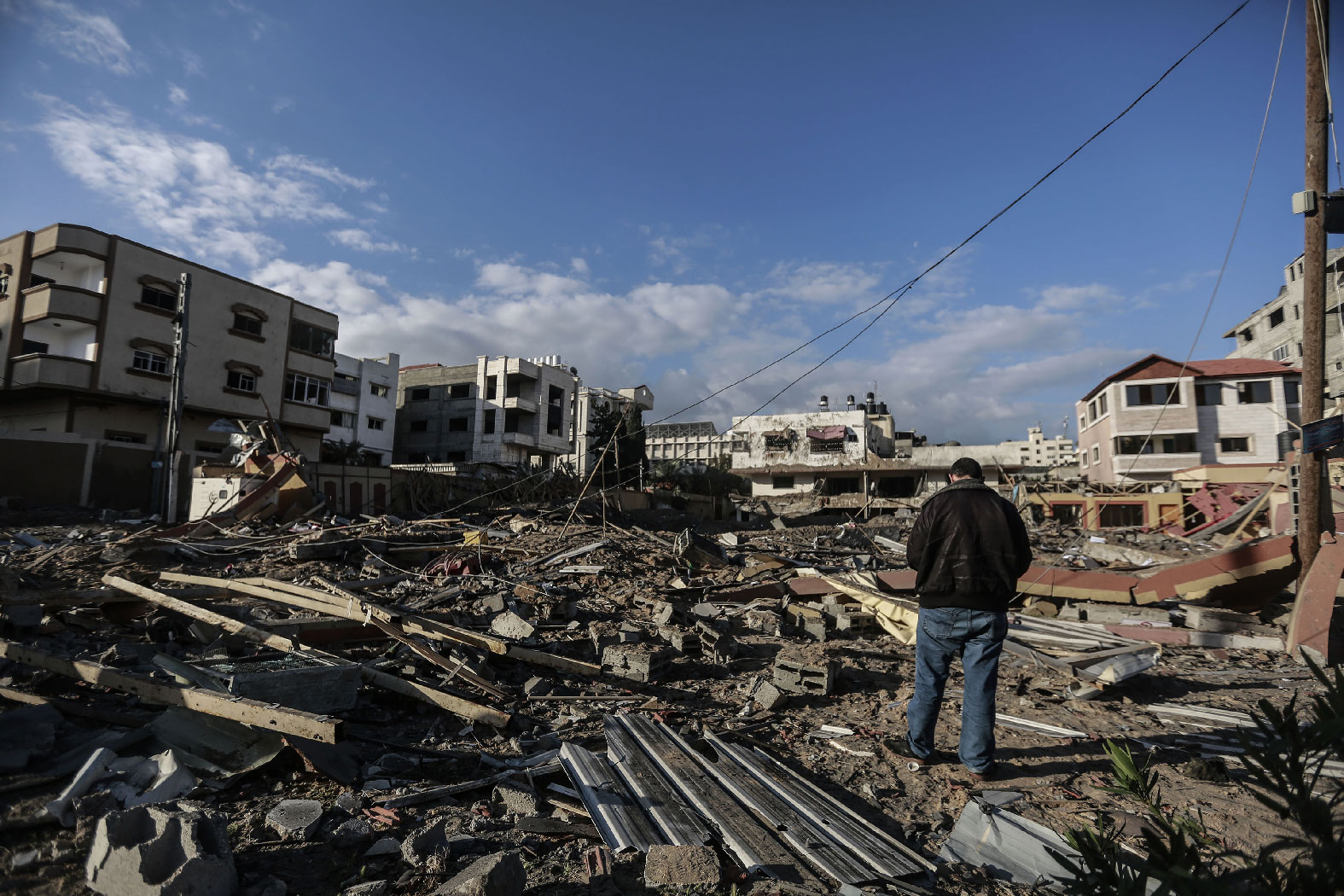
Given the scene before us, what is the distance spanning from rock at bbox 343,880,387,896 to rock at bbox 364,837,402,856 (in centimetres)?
31

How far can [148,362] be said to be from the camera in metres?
24.3

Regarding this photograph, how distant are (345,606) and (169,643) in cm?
139

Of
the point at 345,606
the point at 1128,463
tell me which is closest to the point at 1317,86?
the point at 345,606

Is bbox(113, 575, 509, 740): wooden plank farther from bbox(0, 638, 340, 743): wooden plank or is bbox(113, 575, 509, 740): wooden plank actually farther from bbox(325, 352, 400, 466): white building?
bbox(325, 352, 400, 466): white building

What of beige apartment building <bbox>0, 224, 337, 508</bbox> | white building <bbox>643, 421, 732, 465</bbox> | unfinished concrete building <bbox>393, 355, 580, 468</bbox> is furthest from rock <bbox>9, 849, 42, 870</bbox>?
white building <bbox>643, 421, 732, 465</bbox>

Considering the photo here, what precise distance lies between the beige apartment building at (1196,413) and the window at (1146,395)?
0.03 metres

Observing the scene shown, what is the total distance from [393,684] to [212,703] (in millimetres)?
1272

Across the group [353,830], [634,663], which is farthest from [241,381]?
[353,830]

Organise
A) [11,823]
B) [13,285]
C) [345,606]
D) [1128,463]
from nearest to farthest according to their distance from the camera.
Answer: [11,823], [345,606], [13,285], [1128,463]

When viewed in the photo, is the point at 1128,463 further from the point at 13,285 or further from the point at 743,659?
the point at 13,285

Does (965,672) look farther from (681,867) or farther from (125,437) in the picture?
(125,437)

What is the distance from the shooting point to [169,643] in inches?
224

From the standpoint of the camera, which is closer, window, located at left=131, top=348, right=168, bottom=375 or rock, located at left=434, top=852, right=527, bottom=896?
rock, located at left=434, top=852, right=527, bottom=896

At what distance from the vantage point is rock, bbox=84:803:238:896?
7.39 feet
